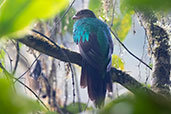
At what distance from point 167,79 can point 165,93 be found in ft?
0.26

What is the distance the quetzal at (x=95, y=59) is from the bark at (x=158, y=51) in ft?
0.63

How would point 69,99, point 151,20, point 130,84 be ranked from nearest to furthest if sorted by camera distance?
point 130,84
point 151,20
point 69,99

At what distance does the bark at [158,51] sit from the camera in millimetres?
1299

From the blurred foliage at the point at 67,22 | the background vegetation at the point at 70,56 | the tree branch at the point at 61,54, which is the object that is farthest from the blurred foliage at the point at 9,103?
Answer: the blurred foliage at the point at 67,22

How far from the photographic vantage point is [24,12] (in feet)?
0.31

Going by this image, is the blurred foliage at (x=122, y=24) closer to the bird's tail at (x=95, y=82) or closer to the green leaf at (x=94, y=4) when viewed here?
the green leaf at (x=94, y=4)

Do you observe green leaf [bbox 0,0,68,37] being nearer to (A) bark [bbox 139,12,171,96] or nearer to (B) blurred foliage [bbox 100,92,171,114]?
(B) blurred foliage [bbox 100,92,171,114]

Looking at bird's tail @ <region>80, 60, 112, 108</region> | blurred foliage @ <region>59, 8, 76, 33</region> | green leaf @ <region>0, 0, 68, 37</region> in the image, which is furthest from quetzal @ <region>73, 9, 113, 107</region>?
green leaf @ <region>0, 0, 68, 37</region>

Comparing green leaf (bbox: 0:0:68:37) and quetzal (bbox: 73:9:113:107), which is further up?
green leaf (bbox: 0:0:68:37)

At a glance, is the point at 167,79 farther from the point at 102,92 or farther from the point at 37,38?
the point at 37,38

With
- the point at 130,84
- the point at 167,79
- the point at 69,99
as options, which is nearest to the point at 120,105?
the point at 130,84

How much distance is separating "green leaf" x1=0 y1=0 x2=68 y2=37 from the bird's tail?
1121mm

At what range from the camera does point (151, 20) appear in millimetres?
1339

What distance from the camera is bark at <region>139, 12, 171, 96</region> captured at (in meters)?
1.30
